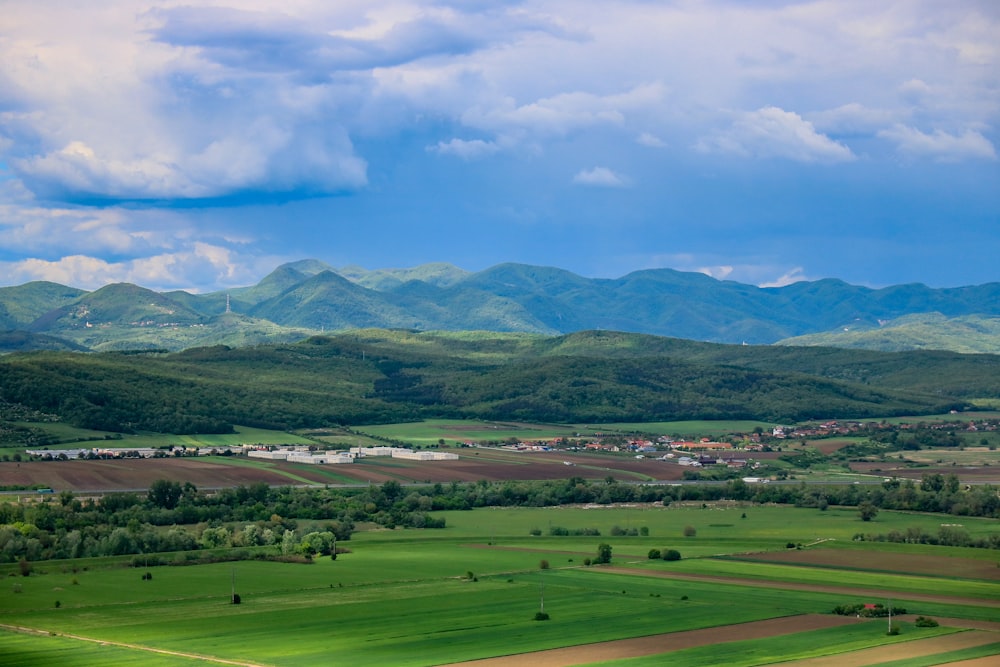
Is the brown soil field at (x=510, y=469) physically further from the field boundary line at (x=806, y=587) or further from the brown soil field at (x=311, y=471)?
the field boundary line at (x=806, y=587)

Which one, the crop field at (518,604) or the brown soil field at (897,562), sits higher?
the brown soil field at (897,562)

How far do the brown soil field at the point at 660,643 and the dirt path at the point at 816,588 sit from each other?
695 centimetres

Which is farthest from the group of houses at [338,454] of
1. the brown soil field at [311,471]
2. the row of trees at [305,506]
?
the row of trees at [305,506]

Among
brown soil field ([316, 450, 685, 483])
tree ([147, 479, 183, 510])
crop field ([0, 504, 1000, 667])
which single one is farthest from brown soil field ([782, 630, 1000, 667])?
brown soil field ([316, 450, 685, 483])

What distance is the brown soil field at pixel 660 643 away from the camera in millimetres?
56969

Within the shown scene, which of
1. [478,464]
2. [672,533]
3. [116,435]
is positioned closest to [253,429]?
[116,435]

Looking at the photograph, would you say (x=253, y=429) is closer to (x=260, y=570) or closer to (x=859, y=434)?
(x=859, y=434)

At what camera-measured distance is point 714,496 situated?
5049 inches

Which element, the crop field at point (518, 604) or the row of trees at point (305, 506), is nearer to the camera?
the crop field at point (518, 604)

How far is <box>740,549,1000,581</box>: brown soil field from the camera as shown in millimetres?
80812

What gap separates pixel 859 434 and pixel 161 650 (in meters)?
151

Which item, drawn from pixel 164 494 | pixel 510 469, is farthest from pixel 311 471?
pixel 164 494

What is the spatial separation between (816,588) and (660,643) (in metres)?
18.1

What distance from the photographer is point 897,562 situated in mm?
85750
